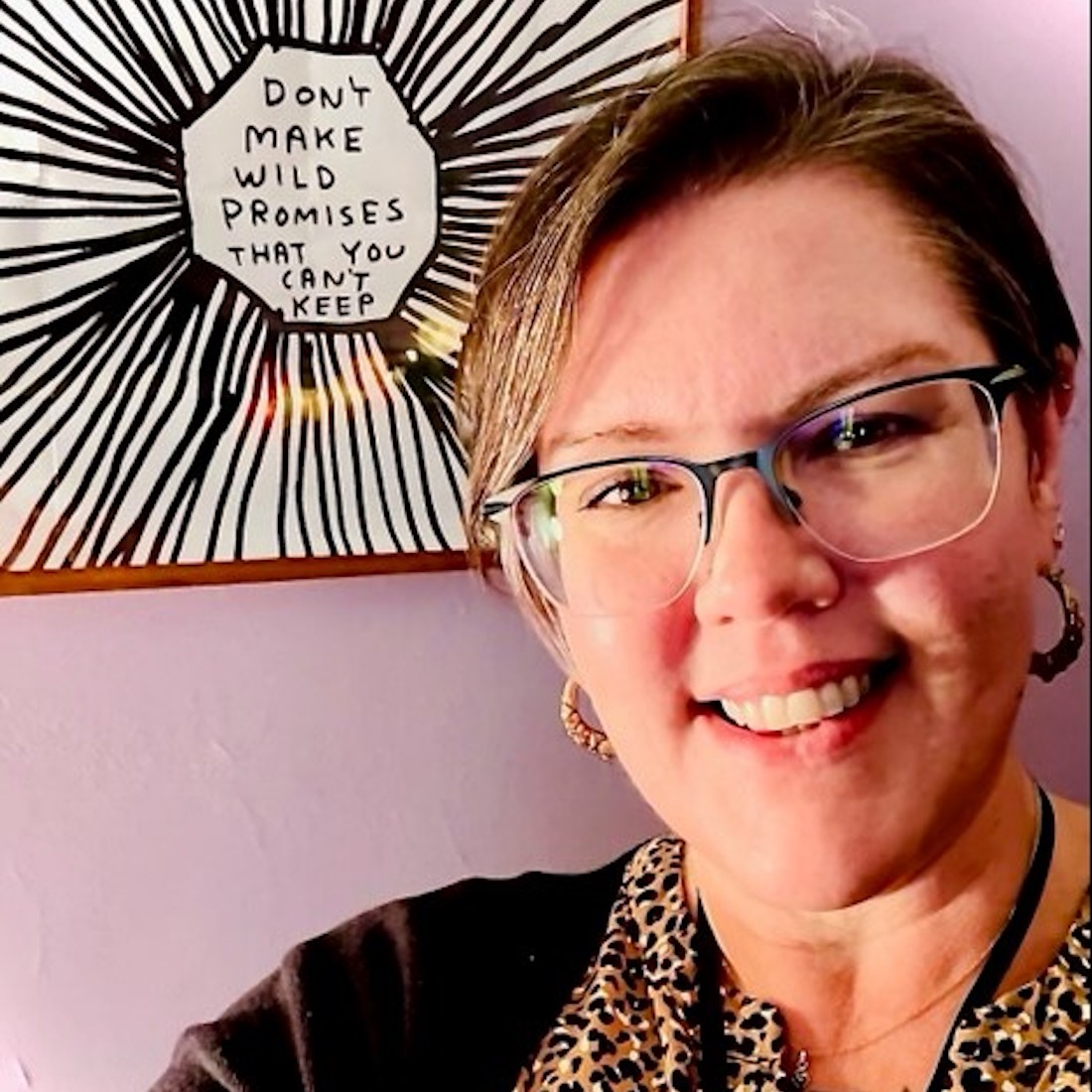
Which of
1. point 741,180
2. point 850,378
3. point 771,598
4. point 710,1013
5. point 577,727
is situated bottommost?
point 710,1013

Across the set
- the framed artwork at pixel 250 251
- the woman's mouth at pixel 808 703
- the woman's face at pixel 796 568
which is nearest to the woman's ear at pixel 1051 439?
the woman's face at pixel 796 568

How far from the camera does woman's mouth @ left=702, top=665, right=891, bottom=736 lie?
2.85ft

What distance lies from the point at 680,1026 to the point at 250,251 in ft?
1.61

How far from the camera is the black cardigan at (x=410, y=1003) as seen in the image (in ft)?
3.03

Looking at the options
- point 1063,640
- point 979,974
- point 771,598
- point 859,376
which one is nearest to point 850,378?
point 859,376

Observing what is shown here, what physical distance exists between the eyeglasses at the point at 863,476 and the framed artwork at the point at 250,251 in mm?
154

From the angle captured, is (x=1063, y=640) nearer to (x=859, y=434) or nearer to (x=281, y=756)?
(x=859, y=434)

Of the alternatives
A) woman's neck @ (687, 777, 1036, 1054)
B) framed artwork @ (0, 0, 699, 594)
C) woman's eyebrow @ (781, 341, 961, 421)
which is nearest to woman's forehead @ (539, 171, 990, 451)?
woman's eyebrow @ (781, 341, 961, 421)

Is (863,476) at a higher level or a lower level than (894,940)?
higher

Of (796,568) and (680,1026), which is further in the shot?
(680,1026)

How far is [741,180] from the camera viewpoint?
2.89 feet

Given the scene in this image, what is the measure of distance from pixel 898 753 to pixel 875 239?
0.27 metres

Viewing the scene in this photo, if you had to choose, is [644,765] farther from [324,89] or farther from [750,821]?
[324,89]

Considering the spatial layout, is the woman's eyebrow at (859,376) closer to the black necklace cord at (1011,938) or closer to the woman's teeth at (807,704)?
the woman's teeth at (807,704)
